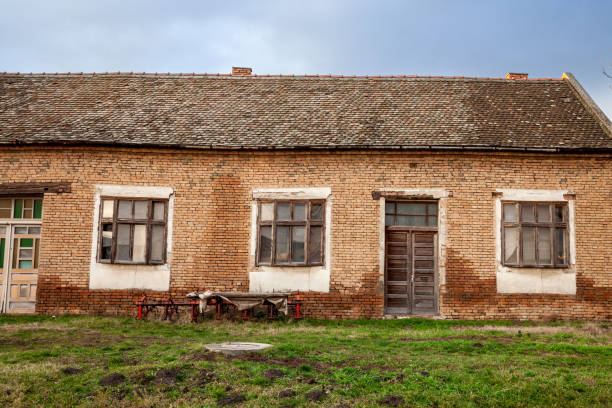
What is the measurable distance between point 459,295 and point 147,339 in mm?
6695

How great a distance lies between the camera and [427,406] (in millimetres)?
5824

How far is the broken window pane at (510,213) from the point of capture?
12602mm

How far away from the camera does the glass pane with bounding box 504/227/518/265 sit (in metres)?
12.5

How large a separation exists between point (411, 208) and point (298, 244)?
2.71m

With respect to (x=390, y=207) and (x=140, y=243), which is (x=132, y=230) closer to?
(x=140, y=243)

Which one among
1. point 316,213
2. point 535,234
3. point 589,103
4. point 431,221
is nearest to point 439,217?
→ point 431,221

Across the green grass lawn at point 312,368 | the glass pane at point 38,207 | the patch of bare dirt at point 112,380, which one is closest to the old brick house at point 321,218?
the glass pane at point 38,207

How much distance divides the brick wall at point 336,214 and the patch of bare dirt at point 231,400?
651 centimetres

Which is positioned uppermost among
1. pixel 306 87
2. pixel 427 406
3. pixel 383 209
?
pixel 306 87

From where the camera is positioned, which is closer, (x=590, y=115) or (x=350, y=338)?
(x=350, y=338)

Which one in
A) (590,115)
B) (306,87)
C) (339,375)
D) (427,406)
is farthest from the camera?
(306,87)

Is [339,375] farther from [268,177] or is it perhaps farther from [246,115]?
[246,115]

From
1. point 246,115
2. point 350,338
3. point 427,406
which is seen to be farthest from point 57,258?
point 427,406

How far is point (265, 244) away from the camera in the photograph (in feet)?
41.9
